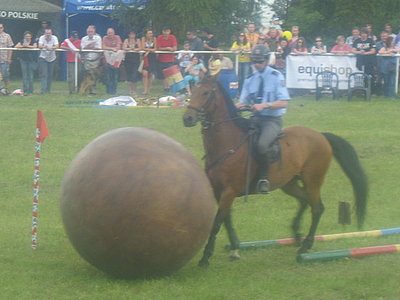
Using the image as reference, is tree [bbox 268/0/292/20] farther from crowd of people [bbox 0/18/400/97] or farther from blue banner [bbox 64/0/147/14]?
crowd of people [bbox 0/18/400/97]

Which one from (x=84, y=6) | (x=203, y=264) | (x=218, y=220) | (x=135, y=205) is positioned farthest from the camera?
(x=84, y=6)

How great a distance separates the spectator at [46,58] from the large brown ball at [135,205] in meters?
18.9

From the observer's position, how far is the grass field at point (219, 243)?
7.73 m

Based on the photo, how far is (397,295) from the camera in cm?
762

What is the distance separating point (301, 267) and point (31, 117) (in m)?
13.5

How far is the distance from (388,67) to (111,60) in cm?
877

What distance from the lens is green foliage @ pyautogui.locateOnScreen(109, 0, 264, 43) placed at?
3122 centimetres

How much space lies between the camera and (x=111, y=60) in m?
25.8

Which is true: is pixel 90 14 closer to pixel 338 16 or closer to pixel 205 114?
pixel 338 16

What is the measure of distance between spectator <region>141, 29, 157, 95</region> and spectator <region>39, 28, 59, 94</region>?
2.94 metres

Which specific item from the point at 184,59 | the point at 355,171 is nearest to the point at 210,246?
the point at 355,171

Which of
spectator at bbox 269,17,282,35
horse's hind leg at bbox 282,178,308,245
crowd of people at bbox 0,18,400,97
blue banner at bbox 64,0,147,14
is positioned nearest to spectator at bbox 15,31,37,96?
crowd of people at bbox 0,18,400,97

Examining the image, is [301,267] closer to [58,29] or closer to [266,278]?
[266,278]

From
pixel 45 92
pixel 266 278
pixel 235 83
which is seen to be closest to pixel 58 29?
pixel 45 92
